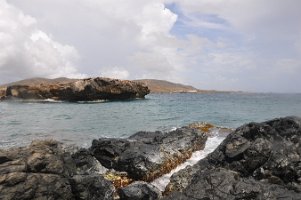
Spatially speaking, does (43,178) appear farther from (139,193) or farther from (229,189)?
(229,189)

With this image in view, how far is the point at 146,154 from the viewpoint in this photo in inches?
737

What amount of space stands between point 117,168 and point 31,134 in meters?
18.1

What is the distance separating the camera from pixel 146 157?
1841cm

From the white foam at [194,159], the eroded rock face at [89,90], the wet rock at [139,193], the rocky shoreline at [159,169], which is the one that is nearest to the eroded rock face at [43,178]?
the rocky shoreline at [159,169]

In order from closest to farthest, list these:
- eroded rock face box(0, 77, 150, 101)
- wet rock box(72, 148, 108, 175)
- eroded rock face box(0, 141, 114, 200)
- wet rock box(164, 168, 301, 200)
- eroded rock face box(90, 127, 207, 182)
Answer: eroded rock face box(0, 141, 114, 200), wet rock box(164, 168, 301, 200), eroded rock face box(90, 127, 207, 182), wet rock box(72, 148, 108, 175), eroded rock face box(0, 77, 150, 101)

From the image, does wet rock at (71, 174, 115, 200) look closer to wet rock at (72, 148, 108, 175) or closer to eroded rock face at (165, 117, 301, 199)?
eroded rock face at (165, 117, 301, 199)

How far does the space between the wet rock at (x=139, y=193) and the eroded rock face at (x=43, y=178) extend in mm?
600

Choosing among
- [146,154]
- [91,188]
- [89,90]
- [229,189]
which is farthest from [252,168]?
[89,90]

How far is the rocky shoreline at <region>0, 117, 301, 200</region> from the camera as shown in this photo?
1189 cm

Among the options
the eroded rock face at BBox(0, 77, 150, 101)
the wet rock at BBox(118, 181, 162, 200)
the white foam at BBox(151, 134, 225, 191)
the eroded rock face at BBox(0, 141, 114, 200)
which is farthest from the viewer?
the eroded rock face at BBox(0, 77, 150, 101)

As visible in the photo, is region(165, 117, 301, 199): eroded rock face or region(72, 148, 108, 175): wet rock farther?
region(72, 148, 108, 175): wet rock

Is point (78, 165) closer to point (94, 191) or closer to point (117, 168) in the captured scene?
point (117, 168)

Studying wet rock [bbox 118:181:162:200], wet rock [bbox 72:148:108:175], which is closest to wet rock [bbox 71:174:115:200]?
wet rock [bbox 118:181:162:200]

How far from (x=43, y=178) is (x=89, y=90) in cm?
8603
